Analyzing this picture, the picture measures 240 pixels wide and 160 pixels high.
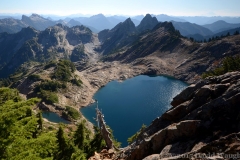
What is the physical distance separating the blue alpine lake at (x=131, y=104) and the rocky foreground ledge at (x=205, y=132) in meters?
74.3

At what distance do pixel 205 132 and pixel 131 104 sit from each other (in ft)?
417

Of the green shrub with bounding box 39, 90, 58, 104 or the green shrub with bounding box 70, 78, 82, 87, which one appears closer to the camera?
the green shrub with bounding box 39, 90, 58, 104

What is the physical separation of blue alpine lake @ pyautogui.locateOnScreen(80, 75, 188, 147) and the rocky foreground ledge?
244ft

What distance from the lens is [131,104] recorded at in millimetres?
148375

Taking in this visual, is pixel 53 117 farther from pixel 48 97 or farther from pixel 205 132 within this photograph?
pixel 205 132

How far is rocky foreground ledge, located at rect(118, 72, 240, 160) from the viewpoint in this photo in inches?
708

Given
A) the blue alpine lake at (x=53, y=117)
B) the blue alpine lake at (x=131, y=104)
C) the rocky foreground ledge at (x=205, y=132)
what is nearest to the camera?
the rocky foreground ledge at (x=205, y=132)

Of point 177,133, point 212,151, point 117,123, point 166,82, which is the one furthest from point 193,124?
point 166,82

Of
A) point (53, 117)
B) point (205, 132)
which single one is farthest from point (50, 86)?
point (205, 132)

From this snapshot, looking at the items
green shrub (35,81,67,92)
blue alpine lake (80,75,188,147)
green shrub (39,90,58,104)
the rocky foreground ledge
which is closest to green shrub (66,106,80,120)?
blue alpine lake (80,75,188,147)

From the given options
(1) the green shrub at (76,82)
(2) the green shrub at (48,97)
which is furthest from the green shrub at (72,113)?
(1) the green shrub at (76,82)

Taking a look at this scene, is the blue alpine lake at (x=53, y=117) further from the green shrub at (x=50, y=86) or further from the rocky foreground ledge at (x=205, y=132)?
the rocky foreground ledge at (x=205, y=132)

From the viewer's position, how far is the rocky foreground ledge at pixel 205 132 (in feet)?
59.0

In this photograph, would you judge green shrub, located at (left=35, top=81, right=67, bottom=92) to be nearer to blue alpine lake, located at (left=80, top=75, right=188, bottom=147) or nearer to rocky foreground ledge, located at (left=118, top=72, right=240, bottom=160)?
blue alpine lake, located at (left=80, top=75, right=188, bottom=147)
